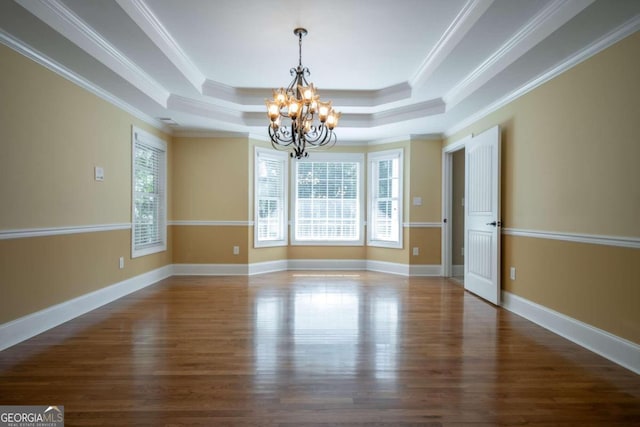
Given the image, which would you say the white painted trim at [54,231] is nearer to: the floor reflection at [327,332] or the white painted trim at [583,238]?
the floor reflection at [327,332]

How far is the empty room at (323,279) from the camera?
214cm

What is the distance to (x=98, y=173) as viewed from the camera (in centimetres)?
394

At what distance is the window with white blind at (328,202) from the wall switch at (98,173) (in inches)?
128

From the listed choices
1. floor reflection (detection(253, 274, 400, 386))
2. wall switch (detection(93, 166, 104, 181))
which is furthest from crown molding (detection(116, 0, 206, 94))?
floor reflection (detection(253, 274, 400, 386))

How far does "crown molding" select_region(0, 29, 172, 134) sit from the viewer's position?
2.77 meters

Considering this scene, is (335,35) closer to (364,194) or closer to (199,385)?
(199,385)

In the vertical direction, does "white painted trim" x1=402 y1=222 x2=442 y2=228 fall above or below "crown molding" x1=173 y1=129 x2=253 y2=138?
below

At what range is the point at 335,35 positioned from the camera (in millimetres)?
3307

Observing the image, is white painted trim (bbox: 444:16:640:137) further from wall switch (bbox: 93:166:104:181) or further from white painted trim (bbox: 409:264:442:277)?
wall switch (bbox: 93:166:104:181)

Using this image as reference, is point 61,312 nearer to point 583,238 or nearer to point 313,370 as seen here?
point 313,370

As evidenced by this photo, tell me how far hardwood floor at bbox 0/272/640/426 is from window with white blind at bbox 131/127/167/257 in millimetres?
1324

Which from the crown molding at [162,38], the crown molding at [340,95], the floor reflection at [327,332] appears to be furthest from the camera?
the crown molding at [340,95]

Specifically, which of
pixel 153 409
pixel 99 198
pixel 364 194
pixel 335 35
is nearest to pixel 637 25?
pixel 335 35

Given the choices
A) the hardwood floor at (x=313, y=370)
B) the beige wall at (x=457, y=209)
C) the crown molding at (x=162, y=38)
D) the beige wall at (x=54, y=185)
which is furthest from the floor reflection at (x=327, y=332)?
the crown molding at (x=162, y=38)
